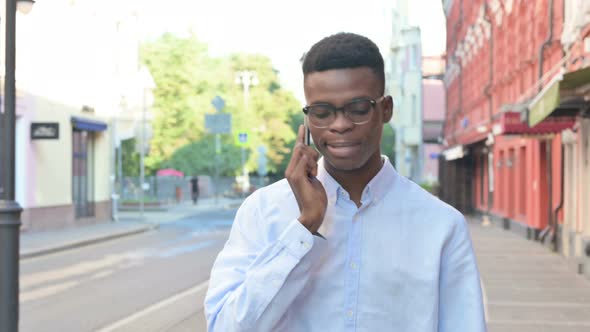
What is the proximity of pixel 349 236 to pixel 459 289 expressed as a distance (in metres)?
0.32

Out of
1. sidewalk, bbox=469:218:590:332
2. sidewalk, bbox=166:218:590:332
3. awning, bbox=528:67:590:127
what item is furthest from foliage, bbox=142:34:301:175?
awning, bbox=528:67:590:127

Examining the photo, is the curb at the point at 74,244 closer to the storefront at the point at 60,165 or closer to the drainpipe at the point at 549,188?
the storefront at the point at 60,165

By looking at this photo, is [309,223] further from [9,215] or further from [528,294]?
[528,294]

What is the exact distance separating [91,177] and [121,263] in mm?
13384

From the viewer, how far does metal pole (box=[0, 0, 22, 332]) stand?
6324 mm

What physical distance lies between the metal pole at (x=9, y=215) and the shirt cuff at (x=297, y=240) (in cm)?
492

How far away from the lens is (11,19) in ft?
22.5

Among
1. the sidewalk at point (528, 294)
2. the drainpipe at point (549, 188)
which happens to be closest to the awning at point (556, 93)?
the sidewalk at point (528, 294)

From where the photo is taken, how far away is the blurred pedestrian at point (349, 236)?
2008mm

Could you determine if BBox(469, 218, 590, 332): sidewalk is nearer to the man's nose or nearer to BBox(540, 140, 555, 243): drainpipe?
BBox(540, 140, 555, 243): drainpipe

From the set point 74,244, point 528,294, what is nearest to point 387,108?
point 528,294

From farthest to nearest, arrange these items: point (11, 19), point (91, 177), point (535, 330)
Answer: point (91, 177) < point (535, 330) < point (11, 19)

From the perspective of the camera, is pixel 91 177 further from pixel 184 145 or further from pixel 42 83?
pixel 184 145

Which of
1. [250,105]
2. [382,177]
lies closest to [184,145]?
[250,105]
